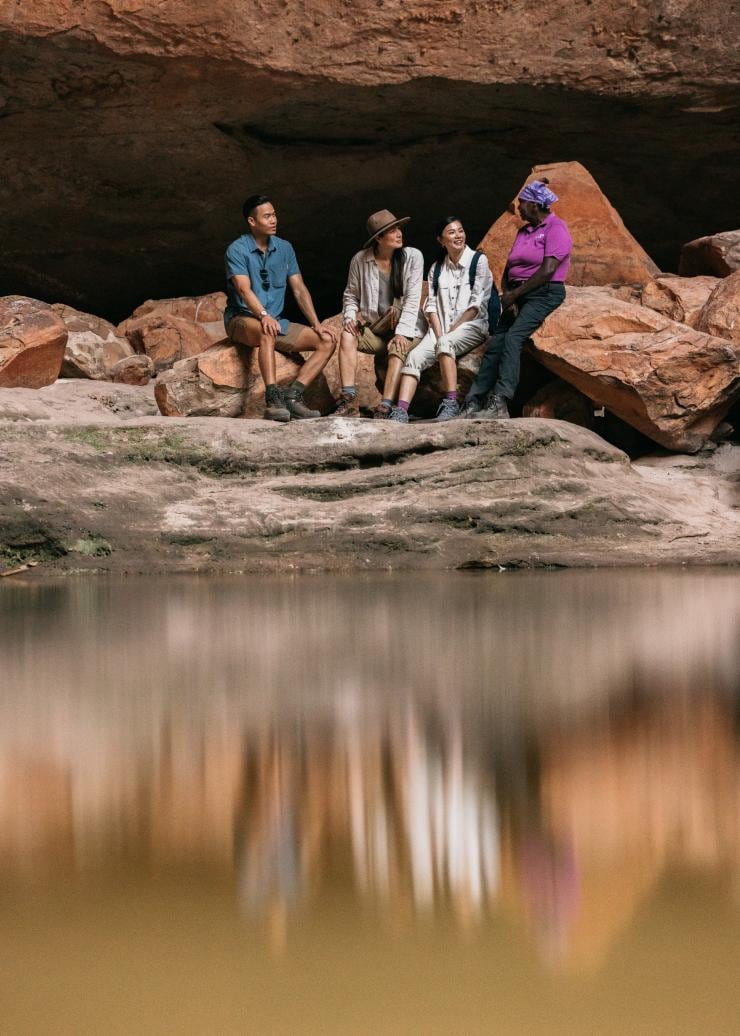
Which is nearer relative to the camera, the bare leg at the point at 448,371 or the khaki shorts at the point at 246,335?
the bare leg at the point at 448,371

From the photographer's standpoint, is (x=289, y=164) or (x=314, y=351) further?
(x=289, y=164)

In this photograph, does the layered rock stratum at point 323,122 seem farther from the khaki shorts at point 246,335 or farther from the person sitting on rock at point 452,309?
the khaki shorts at point 246,335

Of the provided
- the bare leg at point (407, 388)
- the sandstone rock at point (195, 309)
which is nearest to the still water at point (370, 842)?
the bare leg at point (407, 388)

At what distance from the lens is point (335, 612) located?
154 inches

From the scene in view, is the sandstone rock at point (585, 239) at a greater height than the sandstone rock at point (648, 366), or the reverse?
the sandstone rock at point (585, 239)

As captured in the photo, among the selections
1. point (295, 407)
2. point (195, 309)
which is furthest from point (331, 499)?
point (195, 309)

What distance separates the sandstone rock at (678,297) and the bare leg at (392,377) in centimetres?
198

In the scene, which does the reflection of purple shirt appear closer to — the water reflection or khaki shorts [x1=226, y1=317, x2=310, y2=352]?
khaki shorts [x1=226, y1=317, x2=310, y2=352]

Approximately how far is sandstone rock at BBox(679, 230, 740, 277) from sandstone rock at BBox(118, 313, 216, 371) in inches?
152

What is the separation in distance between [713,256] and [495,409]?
2759mm

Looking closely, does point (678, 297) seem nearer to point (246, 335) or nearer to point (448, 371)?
point (448, 371)

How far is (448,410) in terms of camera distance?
23.7 ft

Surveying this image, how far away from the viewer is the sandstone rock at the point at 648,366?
24.9 ft

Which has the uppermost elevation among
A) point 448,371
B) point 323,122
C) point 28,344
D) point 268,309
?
point 323,122
